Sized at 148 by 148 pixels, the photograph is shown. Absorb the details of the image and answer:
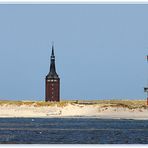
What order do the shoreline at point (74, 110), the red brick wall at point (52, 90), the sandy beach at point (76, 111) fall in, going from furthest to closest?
1. the red brick wall at point (52, 90)
2. the shoreline at point (74, 110)
3. the sandy beach at point (76, 111)

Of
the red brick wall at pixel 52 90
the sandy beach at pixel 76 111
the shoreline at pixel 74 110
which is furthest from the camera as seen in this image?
the red brick wall at pixel 52 90

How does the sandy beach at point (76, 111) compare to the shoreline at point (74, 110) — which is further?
the shoreline at point (74, 110)

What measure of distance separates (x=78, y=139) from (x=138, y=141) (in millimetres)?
4875

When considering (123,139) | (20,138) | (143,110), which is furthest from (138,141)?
(143,110)

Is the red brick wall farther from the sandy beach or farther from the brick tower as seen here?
the sandy beach

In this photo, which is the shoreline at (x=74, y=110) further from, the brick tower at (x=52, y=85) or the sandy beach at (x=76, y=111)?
the brick tower at (x=52, y=85)

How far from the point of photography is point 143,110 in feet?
450

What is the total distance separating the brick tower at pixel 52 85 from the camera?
152500mm

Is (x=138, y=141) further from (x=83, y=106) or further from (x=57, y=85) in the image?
(x=57, y=85)

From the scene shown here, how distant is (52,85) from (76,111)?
46.0 ft

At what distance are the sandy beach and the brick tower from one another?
26.5 feet

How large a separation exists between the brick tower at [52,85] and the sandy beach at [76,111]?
8085 mm

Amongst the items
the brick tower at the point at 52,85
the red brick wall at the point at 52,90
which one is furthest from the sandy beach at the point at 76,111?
the brick tower at the point at 52,85

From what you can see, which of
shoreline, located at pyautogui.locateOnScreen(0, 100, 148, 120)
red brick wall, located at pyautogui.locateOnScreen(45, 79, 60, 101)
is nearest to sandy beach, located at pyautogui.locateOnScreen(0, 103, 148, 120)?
shoreline, located at pyautogui.locateOnScreen(0, 100, 148, 120)
